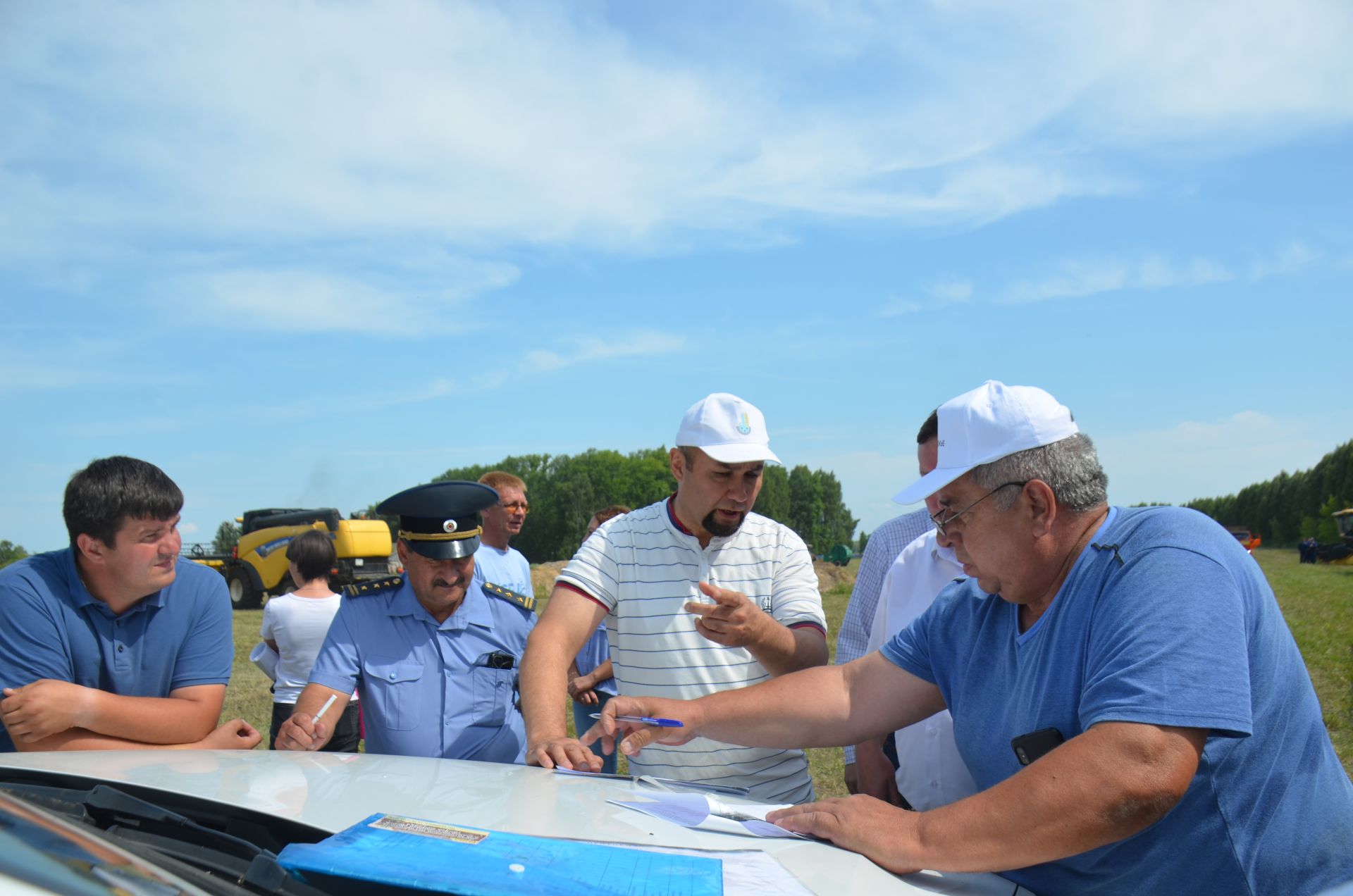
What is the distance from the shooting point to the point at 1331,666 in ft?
37.1

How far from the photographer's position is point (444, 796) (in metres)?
1.93

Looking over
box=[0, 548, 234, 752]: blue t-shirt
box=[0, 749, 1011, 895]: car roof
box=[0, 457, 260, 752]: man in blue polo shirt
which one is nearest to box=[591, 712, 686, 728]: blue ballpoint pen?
box=[0, 749, 1011, 895]: car roof

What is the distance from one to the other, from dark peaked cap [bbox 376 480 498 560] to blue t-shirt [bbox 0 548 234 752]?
0.63 meters

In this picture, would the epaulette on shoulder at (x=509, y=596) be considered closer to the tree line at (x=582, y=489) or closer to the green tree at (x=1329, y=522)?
the green tree at (x=1329, y=522)

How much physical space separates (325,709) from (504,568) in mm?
2912

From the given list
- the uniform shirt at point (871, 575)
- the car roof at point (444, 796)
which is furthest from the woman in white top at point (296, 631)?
the car roof at point (444, 796)

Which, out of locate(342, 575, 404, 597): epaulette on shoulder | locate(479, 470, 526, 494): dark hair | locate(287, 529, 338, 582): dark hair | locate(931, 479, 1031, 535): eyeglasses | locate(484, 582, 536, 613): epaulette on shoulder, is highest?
locate(479, 470, 526, 494): dark hair

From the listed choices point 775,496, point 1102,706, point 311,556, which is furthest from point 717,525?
point 775,496

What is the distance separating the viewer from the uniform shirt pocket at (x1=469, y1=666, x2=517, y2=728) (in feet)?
11.1

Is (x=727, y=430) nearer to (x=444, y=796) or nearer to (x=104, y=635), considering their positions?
(x=444, y=796)

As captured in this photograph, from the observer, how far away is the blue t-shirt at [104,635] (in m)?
2.91

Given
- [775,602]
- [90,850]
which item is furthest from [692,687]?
[90,850]

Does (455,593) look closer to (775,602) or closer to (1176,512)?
(775,602)

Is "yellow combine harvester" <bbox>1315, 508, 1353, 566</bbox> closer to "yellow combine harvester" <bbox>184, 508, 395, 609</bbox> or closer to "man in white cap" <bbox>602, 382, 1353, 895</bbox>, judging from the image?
"yellow combine harvester" <bbox>184, 508, 395, 609</bbox>
